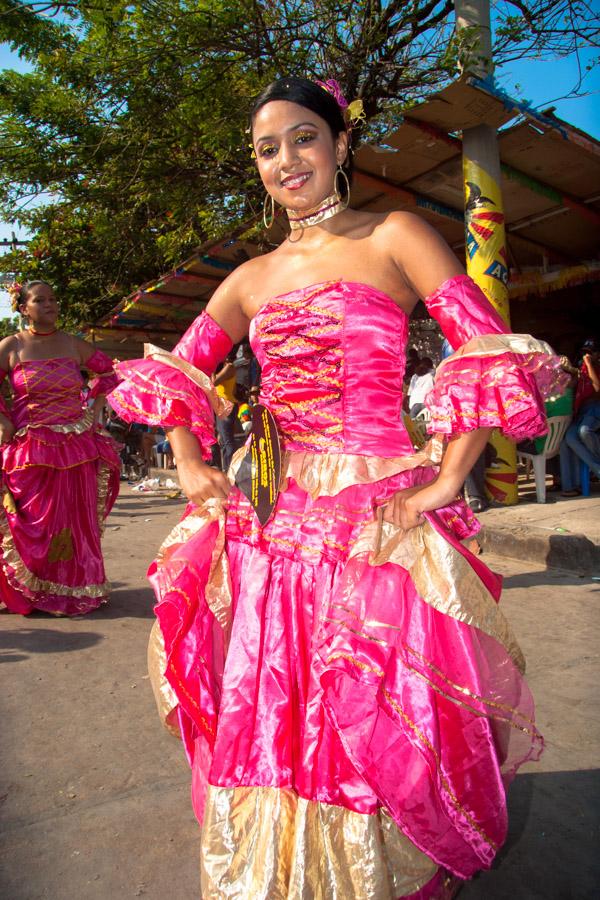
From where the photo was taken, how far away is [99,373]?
207 inches

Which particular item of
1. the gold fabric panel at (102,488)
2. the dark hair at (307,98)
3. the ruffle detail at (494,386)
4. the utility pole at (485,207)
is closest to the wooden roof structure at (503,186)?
the utility pole at (485,207)

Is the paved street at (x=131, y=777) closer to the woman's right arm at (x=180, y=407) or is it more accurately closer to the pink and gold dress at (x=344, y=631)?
the pink and gold dress at (x=344, y=631)

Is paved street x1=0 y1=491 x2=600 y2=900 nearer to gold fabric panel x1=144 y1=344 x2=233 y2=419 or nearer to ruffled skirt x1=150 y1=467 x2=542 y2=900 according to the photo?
ruffled skirt x1=150 y1=467 x2=542 y2=900

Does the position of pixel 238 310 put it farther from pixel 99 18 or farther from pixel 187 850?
pixel 99 18

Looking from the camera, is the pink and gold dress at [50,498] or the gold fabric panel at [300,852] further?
the pink and gold dress at [50,498]

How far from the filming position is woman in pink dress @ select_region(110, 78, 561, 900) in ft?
5.03

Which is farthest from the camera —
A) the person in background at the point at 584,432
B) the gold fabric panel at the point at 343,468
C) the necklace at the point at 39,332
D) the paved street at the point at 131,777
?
the person in background at the point at 584,432

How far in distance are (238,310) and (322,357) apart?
369 millimetres

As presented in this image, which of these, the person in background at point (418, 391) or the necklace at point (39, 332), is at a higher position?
the necklace at point (39, 332)

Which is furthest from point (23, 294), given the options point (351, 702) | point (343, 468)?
point (351, 702)

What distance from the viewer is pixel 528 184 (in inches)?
288

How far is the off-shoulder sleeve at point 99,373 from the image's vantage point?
523 centimetres

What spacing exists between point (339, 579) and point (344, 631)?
0.40 feet

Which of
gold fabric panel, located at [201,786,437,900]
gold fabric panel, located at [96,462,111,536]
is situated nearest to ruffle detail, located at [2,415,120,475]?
gold fabric panel, located at [96,462,111,536]
